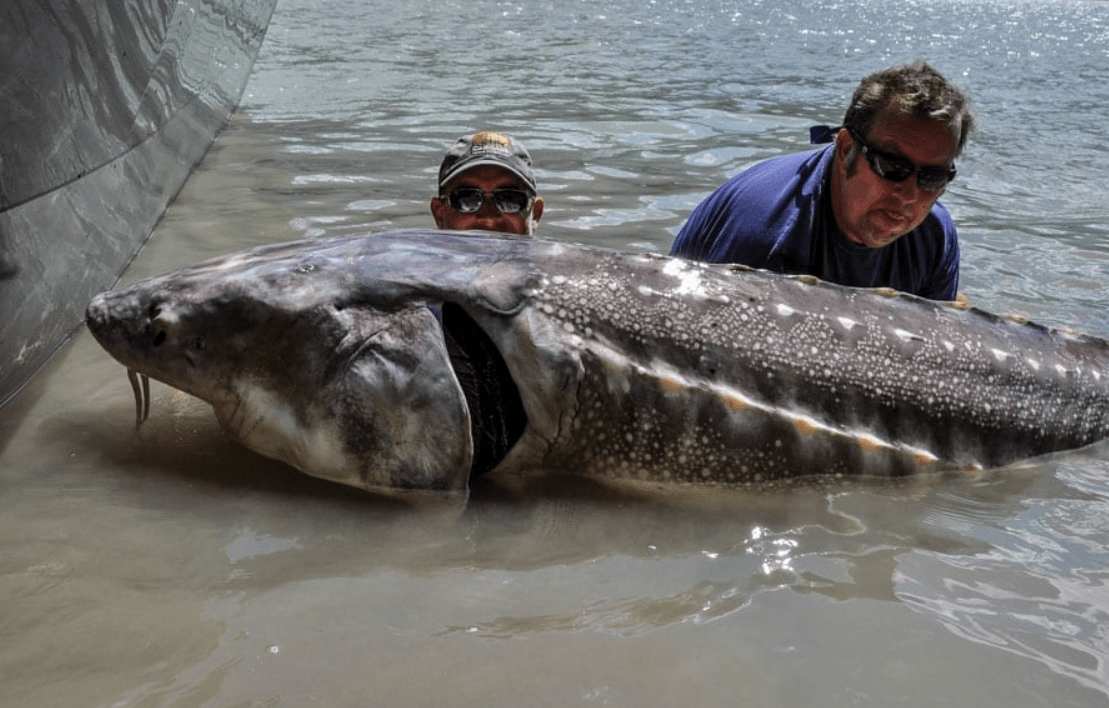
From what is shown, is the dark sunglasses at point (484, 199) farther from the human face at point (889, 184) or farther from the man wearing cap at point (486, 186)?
the human face at point (889, 184)

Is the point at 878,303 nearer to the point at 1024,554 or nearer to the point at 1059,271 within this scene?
the point at 1024,554

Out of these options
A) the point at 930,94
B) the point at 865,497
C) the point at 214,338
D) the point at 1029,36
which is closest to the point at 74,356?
the point at 214,338

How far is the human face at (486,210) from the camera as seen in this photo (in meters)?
3.76

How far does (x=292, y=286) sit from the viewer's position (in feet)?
8.58

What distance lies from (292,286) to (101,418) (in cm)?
72

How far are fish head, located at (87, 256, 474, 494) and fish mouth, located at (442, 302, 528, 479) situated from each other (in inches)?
2.8

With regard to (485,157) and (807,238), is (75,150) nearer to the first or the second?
(485,157)

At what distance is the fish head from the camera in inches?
99.2

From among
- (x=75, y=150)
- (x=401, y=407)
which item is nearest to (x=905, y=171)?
(x=401, y=407)

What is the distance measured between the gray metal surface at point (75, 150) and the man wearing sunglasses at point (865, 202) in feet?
6.68

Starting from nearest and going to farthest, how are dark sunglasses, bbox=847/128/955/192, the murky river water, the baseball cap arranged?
the murky river water
dark sunglasses, bbox=847/128/955/192
the baseball cap

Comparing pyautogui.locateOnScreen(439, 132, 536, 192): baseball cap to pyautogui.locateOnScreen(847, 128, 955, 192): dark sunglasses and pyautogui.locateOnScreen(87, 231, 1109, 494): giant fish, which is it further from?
pyautogui.locateOnScreen(847, 128, 955, 192): dark sunglasses

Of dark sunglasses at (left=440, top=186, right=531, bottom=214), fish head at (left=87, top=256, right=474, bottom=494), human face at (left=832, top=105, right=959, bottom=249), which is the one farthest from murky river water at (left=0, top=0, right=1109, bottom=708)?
dark sunglasses at (left=440, top=186, right=531, bottom=214)

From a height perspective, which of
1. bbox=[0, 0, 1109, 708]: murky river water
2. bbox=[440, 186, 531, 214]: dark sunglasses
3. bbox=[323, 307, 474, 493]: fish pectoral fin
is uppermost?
bbox=[440, 186, 531, 214]: dark sunglasses
